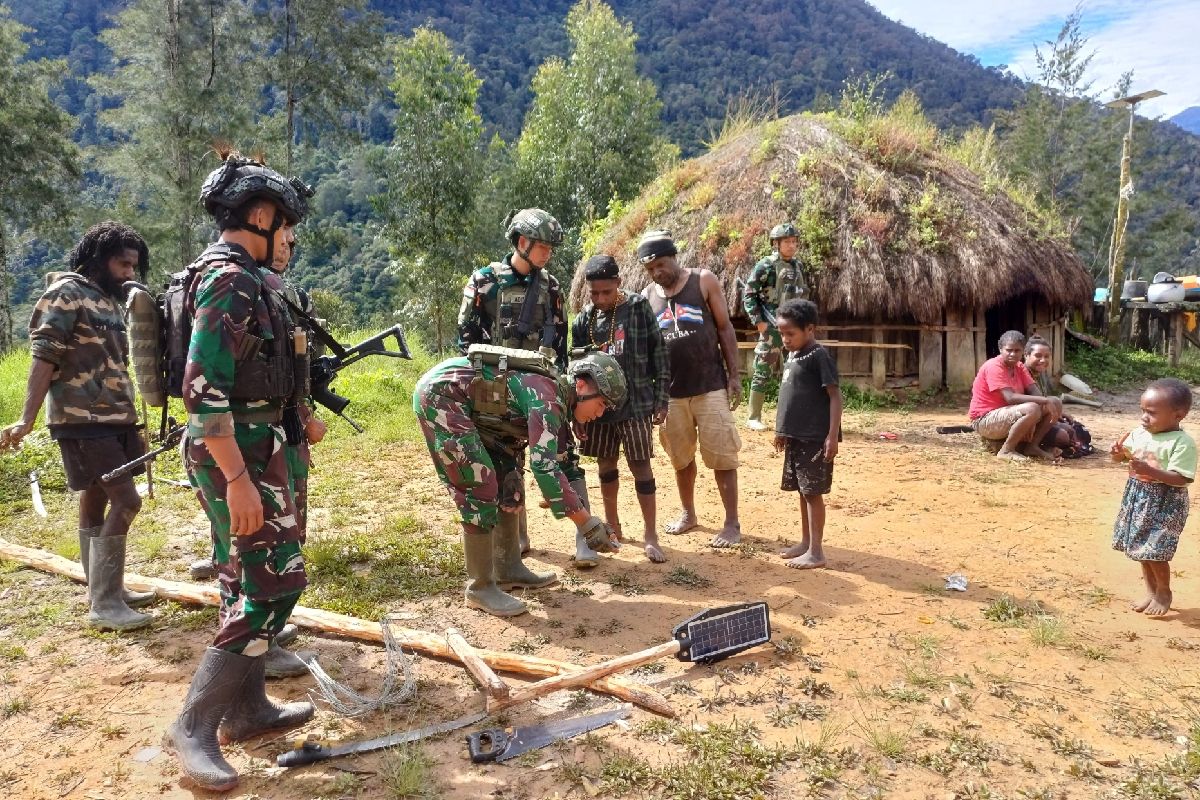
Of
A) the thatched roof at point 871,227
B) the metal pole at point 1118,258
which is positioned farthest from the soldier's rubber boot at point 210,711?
the metal pole at point 1118,258

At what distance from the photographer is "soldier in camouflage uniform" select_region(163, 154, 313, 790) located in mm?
2541

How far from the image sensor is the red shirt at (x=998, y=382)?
7.60 meters

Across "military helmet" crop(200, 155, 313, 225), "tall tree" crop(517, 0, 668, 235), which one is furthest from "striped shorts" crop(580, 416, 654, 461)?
"tall tree" crop(517, 0, 668, 235)

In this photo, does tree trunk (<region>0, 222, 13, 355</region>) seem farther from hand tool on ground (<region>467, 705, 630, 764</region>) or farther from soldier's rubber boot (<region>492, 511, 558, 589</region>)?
hand tool on ground (<region>467, 705, 630, 764</region>)

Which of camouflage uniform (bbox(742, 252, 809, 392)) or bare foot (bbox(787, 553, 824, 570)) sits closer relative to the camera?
bare foot (bbox(787, 553, 824, 570))

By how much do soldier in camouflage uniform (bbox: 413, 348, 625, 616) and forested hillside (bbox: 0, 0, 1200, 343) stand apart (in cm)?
1081

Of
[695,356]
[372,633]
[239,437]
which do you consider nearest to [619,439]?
[695,356]

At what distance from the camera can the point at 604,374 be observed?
3.73 meters

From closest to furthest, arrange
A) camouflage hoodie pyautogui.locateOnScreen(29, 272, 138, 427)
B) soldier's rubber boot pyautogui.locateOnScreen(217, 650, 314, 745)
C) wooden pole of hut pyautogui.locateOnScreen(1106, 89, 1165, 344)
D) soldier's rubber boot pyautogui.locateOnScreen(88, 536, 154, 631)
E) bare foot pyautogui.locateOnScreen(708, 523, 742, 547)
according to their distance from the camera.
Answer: soldier's rubber boot pyautogui.locateOnScreen(217, 650, 314, 745), camouflage hoodie pyautogui.locateOnScreen(29, 272, 138, 427), soldier's rubber boot pyautogui.locateOnScreen(88, 536, 154, 631), bare foot pyautogui.locateOnScreen(708, 523, 742, 547), wooden pole of hut pyautogui.locateOnScreen(1106, 89, 1165, 344)

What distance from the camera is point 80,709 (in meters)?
3.25

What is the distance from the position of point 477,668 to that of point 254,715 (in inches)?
34.1

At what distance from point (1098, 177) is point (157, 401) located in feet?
120

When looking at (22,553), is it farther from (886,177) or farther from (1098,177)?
(1098,177)

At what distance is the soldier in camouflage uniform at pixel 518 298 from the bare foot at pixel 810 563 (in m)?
1.59
